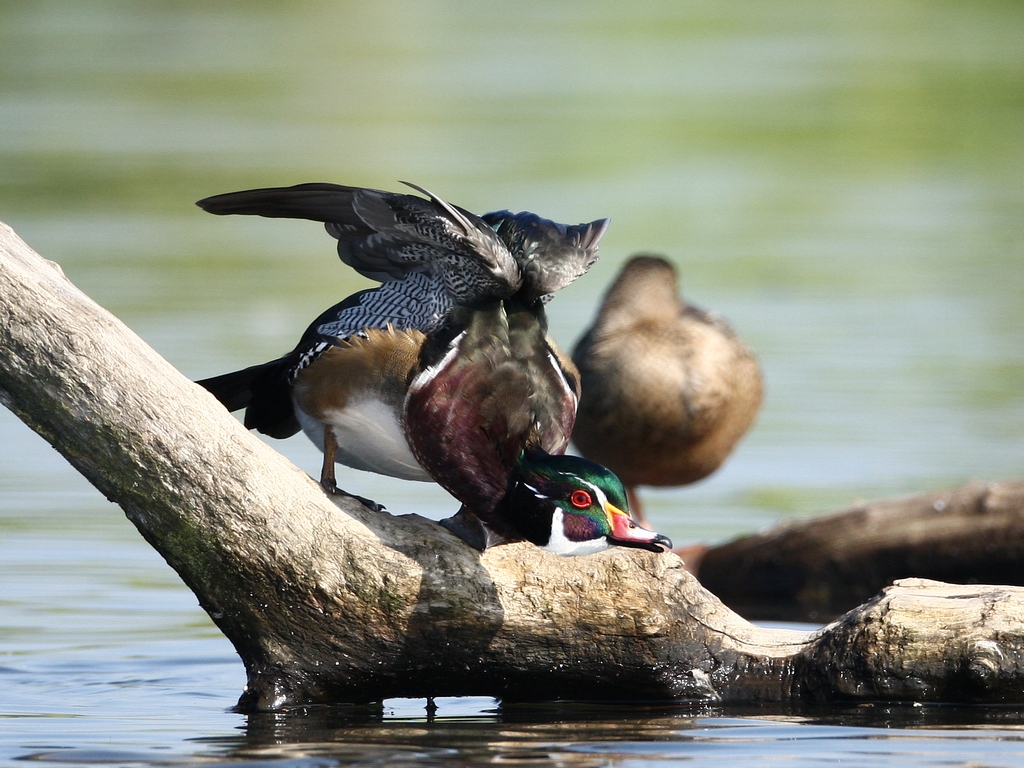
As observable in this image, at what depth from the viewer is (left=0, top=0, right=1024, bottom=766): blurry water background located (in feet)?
16.5

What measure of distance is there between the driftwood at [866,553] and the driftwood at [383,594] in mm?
1779

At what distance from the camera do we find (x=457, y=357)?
5270 mm

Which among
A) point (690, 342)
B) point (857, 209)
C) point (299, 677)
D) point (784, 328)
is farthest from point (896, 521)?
point (857, 209)

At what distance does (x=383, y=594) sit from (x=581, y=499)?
2.12ft

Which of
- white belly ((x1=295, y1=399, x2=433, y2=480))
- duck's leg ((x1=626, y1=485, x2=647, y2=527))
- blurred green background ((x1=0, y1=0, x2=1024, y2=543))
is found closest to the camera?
white belly ((x1=295, y1=399, x2=433, y2=480))

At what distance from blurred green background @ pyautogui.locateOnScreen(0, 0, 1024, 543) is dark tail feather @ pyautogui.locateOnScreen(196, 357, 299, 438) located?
88.0 inches

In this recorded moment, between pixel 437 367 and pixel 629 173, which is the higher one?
pixel 629 173

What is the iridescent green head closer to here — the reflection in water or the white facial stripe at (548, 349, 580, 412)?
the white facial stripe at (548, 349, 580, 412)

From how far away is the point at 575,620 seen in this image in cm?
516

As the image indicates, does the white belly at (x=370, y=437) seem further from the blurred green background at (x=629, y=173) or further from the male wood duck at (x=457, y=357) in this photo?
the blurred green background at (x=629, y=173)

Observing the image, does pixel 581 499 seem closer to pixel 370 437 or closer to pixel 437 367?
Answer: pixel 437 367

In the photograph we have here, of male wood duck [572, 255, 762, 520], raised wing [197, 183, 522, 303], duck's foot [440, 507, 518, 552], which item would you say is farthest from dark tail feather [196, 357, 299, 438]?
male wood duck [572, 255, 762, 520]

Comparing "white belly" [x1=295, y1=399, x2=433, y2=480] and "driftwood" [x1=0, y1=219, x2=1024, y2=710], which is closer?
"driftwood" [x1=0, y1=219, x2=1024, y2=710]

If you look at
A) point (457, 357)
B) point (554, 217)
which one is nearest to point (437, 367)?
point (457, 357)
